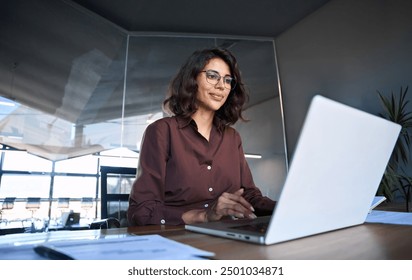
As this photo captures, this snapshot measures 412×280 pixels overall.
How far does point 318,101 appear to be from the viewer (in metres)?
0.55

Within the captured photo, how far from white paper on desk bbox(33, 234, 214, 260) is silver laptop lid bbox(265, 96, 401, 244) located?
19cm

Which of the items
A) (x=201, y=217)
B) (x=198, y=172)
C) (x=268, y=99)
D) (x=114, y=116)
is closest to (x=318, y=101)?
(x=201, y=217)

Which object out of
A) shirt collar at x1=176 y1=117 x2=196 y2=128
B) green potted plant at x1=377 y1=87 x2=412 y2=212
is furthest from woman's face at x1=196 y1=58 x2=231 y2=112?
green potted plant at x1=377 y1=87 x2=412 y2=212

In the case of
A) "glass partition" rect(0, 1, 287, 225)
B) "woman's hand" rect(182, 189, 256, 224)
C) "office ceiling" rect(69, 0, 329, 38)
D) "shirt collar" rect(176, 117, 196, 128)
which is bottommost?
"woman's hand" rect(182, 189, 256, 224)

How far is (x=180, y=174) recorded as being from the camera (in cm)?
143

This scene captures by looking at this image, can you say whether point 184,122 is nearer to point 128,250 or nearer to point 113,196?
point 113,196

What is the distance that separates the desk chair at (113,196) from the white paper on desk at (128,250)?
4.35ft

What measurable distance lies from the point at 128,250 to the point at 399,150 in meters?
3.39

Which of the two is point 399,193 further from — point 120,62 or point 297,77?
point 120,62

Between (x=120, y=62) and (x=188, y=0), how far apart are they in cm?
135

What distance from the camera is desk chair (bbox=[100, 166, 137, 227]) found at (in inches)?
77.1

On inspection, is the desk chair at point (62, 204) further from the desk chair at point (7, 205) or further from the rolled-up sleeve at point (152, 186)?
the rolled-up sleeve at point (152, 186)

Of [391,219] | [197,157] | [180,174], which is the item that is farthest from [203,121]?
[391,219]

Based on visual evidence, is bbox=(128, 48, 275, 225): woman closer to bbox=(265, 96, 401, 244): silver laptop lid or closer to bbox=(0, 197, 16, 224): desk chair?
bbox=(265, 96, 401, 244): silver laptop lid
